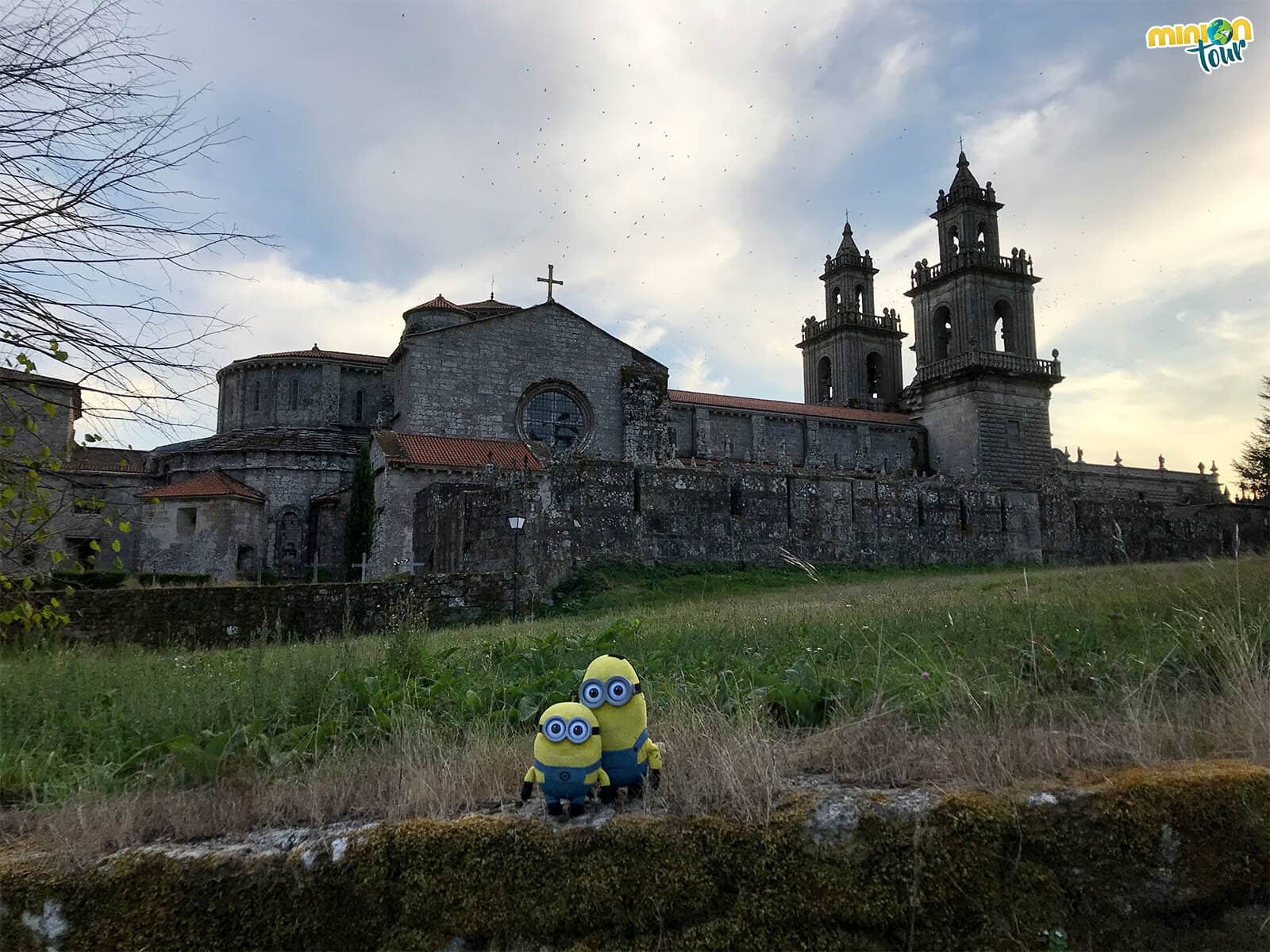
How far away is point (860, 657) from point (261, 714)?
3948 millimetres

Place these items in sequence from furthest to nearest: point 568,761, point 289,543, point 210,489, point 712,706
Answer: point 289,543 → point 210,489 → point 712,706 → point 568,761

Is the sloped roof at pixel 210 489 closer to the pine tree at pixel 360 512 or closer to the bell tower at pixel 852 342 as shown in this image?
the pine tree at pixel 360 512

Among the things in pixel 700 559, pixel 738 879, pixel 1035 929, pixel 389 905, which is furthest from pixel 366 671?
pixel 700 559

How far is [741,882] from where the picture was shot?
279cm

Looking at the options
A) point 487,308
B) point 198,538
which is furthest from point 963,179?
point 198,538

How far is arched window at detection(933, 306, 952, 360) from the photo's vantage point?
5184 cm

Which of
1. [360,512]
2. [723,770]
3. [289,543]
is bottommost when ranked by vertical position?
[723,770]

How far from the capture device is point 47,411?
16.9ft

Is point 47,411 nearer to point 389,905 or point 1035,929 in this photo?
point 389,905

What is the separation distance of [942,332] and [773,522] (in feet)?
120

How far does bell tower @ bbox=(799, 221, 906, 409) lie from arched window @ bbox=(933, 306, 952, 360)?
6.29m

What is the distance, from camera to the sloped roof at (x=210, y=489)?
3225cm

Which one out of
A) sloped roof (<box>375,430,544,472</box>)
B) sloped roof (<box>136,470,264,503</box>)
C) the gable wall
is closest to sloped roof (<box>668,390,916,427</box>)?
the gable wall

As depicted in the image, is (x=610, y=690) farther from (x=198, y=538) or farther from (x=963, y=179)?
(x=963, y=179)
